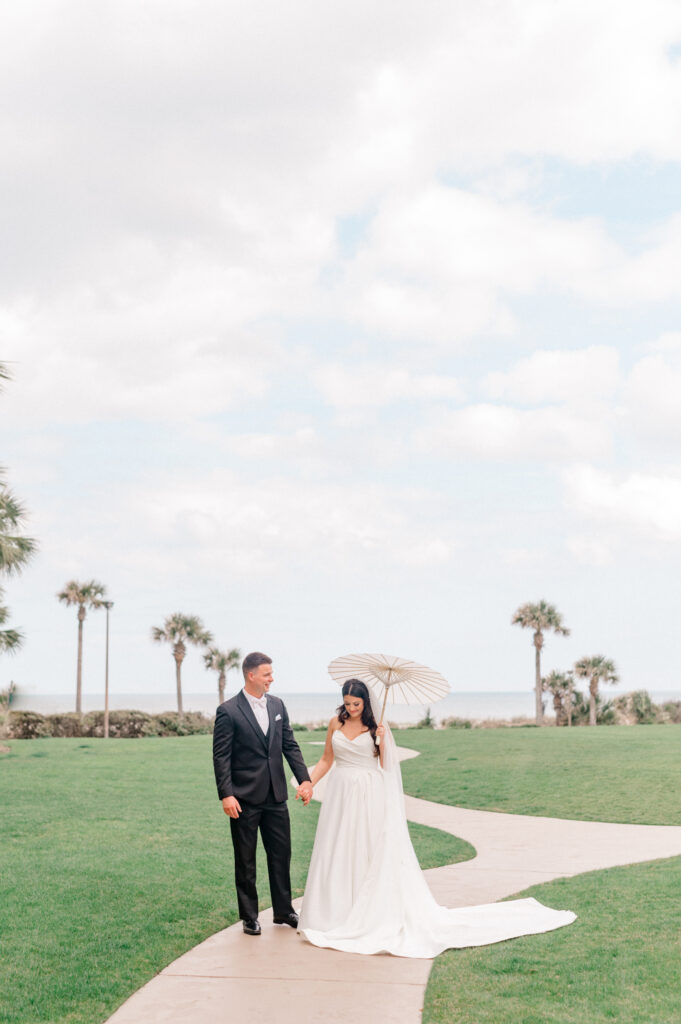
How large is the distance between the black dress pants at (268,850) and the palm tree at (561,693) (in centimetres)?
4687

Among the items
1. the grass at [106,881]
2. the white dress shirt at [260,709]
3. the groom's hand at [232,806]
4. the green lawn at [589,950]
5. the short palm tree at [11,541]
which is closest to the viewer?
the green lawn at [589,950]

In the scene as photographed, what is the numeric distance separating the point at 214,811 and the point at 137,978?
10073mm

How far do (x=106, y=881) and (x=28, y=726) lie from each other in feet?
121

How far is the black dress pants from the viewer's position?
7926 mm

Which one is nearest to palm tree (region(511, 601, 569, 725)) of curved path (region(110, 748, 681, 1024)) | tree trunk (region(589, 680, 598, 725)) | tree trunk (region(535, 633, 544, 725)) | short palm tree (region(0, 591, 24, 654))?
tree trunk (region(535, 633, 544, 725))

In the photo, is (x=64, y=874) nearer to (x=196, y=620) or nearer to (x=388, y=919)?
(x=388, y=919)

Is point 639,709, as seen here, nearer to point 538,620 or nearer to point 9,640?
point 538,620

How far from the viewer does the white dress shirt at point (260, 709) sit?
812 centimetres

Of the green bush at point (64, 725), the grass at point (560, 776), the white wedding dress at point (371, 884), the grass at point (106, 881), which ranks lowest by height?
the green bush at point (64, 725)

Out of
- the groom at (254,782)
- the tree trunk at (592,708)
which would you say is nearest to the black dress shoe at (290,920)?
the groom at (254,782)

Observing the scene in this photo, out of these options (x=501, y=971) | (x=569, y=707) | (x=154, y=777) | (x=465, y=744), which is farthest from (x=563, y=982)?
(x=569, y=707)

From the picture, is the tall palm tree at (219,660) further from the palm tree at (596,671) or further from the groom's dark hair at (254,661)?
the groom's dark hair at (254,661)

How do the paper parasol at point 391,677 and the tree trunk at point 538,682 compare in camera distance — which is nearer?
the paper parasol at point 391,677

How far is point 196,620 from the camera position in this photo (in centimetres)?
6756
